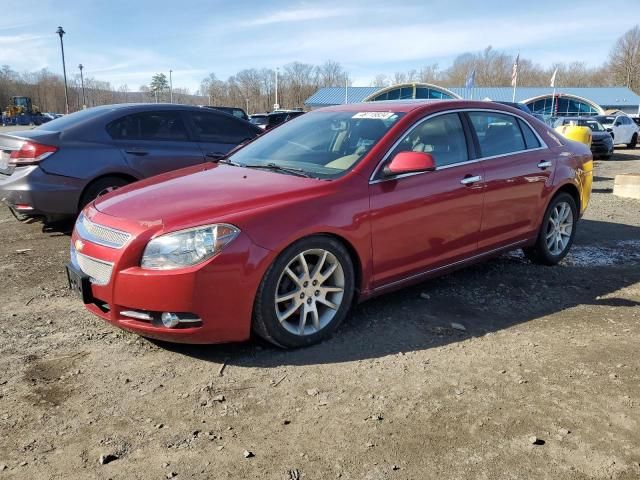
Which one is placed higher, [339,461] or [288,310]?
[288,310]

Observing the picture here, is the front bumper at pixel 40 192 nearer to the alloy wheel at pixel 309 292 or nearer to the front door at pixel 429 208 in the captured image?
the alloy wheel at pixel 309 292

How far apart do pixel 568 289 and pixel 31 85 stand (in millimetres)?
127292

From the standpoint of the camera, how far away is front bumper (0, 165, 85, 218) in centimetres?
582

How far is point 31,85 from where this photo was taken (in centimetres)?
11106

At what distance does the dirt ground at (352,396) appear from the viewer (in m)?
2.41

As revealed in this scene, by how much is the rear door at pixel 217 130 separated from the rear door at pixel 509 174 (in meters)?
3.56

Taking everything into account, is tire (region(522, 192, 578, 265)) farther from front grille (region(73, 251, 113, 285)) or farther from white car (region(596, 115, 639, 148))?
white car (region(596, 115, 639, 148))

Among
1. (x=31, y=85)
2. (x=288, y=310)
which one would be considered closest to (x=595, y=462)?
(x=288, y=310)

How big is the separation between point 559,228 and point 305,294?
10.7ft

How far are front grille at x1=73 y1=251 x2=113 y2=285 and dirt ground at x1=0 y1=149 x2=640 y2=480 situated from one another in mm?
513

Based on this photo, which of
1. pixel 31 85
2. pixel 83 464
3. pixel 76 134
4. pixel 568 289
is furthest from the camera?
pixel 31 85

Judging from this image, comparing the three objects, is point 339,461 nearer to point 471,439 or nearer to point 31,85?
point 471,439

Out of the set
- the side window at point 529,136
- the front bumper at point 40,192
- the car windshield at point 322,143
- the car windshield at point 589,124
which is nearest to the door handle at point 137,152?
the front bumper at point 40,192

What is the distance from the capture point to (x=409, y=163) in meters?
3.71
